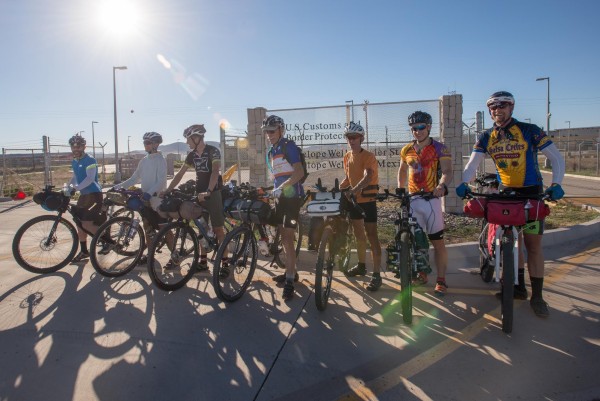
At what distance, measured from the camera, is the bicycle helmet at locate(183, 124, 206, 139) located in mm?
5246

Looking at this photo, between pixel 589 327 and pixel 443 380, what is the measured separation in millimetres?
1745

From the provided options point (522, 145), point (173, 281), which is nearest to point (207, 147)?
point (173, 281)

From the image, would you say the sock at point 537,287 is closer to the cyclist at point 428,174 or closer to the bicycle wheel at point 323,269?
the cyclist at point 428,174

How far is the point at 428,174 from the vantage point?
14.6ft

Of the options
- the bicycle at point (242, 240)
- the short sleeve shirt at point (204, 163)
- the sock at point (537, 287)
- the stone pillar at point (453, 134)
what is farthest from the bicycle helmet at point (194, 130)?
the stone pillar at point (453, 134)

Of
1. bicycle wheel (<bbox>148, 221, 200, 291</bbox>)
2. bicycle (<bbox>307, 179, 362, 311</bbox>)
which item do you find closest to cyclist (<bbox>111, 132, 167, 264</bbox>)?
bicycle wheel (<bbox>148, 221, 200, 291</bbox>)

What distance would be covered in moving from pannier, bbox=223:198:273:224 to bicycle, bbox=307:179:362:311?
0.60m

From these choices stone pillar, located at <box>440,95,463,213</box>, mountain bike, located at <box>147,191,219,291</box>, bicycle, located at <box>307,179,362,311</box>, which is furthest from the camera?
stone pillar, located at <box>440,95,463,213</box>

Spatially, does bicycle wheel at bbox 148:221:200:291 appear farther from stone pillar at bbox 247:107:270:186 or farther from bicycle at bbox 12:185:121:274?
stone pillar at bbox 247:107:270:186

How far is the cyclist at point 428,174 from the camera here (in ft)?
14.3

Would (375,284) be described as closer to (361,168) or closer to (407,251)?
(407,251)

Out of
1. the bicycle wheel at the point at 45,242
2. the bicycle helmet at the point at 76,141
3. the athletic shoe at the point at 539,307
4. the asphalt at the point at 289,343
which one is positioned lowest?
the asphalt at the point at 289,343

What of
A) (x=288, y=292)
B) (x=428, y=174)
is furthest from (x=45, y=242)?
(x=428, y=174)

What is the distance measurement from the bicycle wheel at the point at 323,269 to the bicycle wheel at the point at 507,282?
1.60 meters
